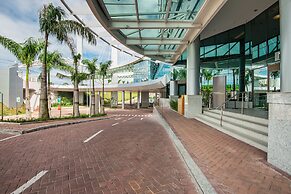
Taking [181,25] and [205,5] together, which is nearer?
[205,5]

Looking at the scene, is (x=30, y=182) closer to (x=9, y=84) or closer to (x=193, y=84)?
(x=193, y=84)

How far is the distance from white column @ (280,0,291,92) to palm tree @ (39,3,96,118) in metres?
14.4

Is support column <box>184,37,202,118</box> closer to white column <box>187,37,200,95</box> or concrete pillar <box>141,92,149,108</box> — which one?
white column <box>187,37,200,95</box>

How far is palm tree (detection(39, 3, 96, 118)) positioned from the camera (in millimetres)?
13938

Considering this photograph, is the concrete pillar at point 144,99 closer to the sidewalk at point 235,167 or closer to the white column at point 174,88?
the white column at point 174,88

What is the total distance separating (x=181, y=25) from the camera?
1103 cm

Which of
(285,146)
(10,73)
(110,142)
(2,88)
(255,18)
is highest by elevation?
(255,18)

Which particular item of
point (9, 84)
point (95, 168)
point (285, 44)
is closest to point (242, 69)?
point (285, 44)

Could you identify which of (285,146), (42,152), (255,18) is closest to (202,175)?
(285,146)

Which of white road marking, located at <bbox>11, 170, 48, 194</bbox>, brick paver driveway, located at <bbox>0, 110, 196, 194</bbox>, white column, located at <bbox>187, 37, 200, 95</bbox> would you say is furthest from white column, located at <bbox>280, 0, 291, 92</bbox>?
white column, located at <bbox>187, 37, 200, 95</bbox>

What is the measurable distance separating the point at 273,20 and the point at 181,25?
5.59 metres

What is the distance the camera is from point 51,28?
14.2m

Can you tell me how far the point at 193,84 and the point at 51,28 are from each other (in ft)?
38.1

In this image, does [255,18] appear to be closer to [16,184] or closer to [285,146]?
[285,146]
